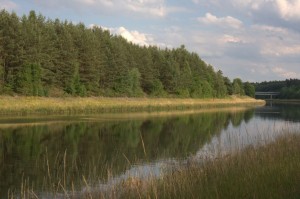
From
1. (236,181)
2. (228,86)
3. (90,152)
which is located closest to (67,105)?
(90,152)

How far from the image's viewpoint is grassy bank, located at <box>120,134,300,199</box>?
8.26 m

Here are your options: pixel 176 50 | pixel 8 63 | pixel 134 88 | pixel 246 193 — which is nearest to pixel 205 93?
pixel 176 50

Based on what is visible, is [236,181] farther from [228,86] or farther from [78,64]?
[228,86]

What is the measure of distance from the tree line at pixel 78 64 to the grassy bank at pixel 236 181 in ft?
145

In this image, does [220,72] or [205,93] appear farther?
[220,72]

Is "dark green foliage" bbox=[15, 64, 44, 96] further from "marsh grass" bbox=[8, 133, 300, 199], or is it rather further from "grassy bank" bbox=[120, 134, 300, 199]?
"grassy bank" bbox=[120, 134, 300, 199]

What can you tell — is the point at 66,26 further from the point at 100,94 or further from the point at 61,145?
the point at 61,145

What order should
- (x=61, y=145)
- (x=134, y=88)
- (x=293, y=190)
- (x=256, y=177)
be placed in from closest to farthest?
(x=293, y=190) < (x=256, y=177) < (x=61, y=145) < (x=134, y=88)

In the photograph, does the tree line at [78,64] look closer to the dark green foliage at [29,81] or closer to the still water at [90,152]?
the dark green foliage at [29,81]

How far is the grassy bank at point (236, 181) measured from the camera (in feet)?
27.1

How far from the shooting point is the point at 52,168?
16422mm

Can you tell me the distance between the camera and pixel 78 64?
2539 inches

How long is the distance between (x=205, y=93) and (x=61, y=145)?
86658 mm

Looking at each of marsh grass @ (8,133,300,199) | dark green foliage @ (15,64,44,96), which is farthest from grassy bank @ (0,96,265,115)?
marsh grass @ (8,133,300,199)
